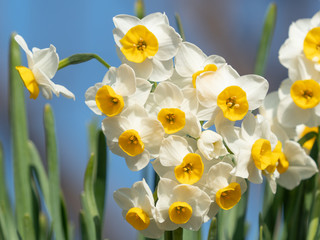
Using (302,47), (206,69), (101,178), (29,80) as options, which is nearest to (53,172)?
(101,178)

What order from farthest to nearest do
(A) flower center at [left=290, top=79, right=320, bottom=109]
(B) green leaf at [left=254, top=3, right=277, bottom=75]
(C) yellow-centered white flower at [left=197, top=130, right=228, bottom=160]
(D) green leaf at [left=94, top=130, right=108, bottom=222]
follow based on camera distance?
(B) green leaf at [left=254, top=3, right=277, bottom=75] → (D) green leaf at [left=94, top=130, right=108, bottom=222] → (A) flower center at [left=290, top=79, right=320, bottom=109] → (C) yellow-centered white flower at [left=197, top=130, right=228, bottom=160]

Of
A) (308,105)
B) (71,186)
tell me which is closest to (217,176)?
(308,105)

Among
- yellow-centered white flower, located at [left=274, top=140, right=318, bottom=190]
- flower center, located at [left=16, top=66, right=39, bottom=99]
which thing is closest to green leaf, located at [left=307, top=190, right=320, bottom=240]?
yellow-centered white flower, located at [left=274, top=140, right=318, bottom=190]

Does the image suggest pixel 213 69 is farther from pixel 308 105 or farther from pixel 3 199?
pixel 3 199

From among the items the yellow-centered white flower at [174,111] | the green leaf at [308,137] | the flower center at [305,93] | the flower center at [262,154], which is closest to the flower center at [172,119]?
the yellow-centered white flower at [174,111]

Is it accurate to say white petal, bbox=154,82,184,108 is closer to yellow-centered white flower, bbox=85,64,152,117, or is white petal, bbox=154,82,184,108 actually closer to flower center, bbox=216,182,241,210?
yellow-centered white flower, bbox=85,64,152,117

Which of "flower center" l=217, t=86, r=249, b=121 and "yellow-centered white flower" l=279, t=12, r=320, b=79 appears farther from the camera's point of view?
"yellow-centered white flower" l=279, t=12, r=320, b=79

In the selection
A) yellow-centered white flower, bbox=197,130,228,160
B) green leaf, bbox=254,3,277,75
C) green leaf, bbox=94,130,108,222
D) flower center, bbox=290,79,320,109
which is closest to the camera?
yellow-centered white flower, bbox=197,130,228,160
